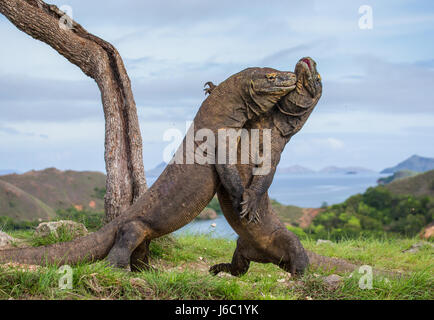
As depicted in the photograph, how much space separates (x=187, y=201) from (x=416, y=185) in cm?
1418

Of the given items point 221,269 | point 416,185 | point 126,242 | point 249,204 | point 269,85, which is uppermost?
point 269,85

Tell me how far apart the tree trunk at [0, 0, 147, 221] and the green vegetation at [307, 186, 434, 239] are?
17.8ft

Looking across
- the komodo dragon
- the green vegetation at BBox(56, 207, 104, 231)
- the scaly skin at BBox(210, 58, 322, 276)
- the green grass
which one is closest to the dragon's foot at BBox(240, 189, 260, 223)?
the scaly skin at BBox(210, 58, 322, 276)

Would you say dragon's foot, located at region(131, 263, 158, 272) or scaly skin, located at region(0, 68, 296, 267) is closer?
scaly skin, located at region(0, 68, 296, 267)

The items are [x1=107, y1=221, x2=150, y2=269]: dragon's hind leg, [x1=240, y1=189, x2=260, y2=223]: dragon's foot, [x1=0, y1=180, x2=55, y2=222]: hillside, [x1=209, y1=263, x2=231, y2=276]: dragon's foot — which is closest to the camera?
[x1=240, y1=189, x2=260, y2=223]: dragon's foot

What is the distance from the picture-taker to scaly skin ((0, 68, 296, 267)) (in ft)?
17.6

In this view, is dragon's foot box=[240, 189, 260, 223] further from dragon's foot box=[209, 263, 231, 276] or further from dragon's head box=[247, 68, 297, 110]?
dragon's foot box=[209, 263, 231, 276]

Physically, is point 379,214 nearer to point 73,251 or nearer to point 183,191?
point 183,191

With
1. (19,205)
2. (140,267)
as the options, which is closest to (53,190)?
(19,205)

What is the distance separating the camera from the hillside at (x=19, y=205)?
10320 millimetres

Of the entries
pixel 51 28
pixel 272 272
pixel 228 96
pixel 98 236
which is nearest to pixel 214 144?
pixel 228 96

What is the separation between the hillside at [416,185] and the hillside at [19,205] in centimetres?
1141

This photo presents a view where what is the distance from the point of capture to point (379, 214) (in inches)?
551

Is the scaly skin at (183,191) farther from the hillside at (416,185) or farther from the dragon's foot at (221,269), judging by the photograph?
the hillside at (416,185)
